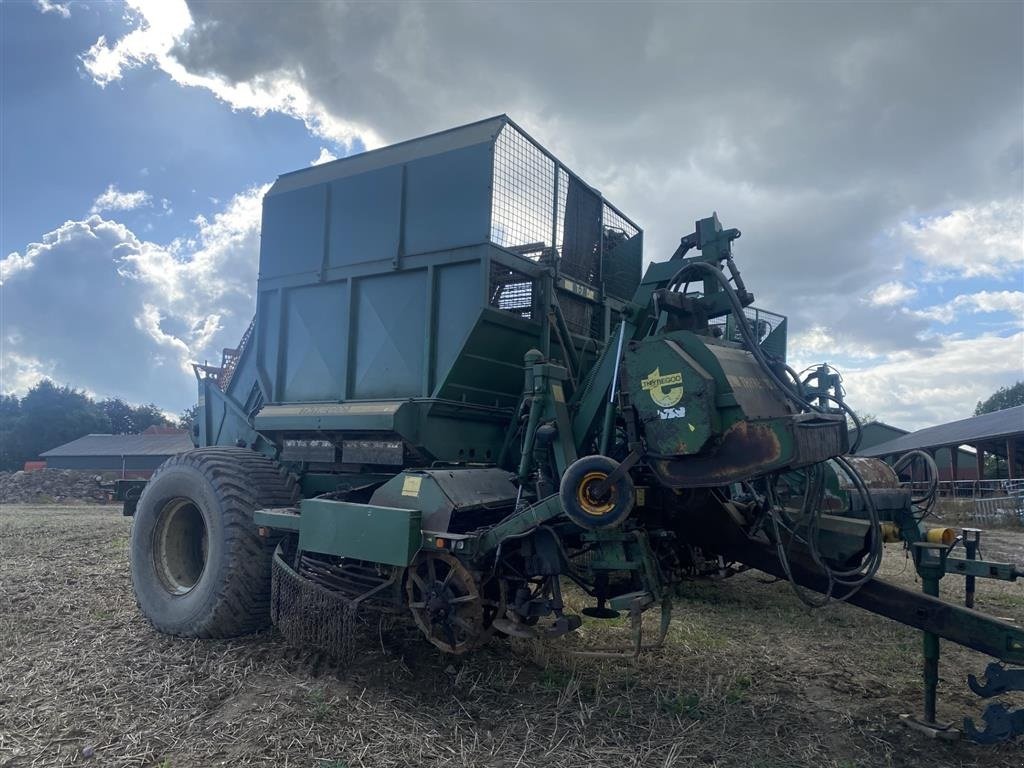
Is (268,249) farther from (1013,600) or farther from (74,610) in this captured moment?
(1013,600)

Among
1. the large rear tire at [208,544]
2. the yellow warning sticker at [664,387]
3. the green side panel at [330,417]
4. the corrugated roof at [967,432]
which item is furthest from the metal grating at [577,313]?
the corrugated roof at [967,432]

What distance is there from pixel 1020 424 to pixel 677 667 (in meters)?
23.1

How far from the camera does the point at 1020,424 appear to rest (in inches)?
902

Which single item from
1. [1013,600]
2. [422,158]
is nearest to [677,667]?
[422,158]

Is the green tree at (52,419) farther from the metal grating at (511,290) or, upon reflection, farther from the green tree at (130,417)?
the metal grating at (511,290)

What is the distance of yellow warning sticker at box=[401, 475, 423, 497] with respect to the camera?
4637 mm

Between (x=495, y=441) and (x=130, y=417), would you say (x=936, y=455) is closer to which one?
(x=495, y=441)

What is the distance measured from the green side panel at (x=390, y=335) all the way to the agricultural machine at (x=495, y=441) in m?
0.02

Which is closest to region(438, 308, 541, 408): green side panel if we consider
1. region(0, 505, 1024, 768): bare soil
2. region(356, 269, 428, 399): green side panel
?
region(356, 269, 428, 399): green side panel

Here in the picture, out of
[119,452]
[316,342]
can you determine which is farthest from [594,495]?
[119,452]

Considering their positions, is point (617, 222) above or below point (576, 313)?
above

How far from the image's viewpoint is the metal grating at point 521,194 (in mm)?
5461

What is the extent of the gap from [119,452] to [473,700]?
50.2m

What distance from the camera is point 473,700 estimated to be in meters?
4.39
